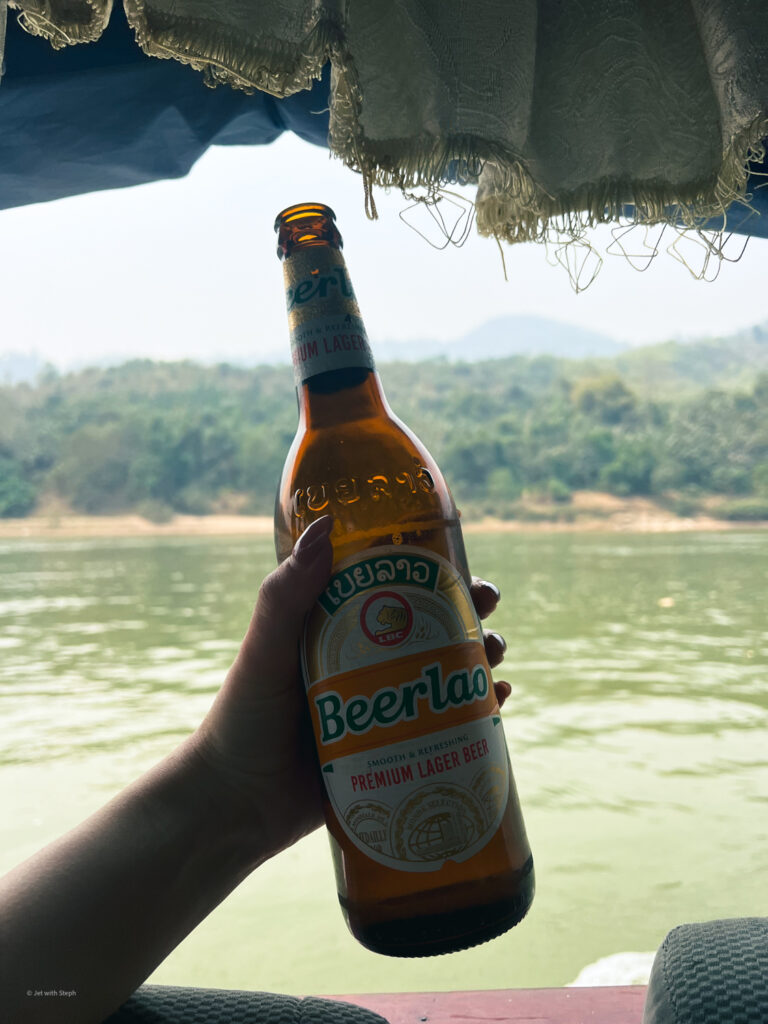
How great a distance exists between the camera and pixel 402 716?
26.0 inches

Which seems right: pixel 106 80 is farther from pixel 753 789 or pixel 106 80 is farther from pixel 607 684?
pixel 607 684

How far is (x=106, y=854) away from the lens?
2.16ft

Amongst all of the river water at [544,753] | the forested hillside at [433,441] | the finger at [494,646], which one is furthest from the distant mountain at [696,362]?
the finger at [494,646]

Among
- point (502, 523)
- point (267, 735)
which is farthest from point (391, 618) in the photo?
point (502, 523)

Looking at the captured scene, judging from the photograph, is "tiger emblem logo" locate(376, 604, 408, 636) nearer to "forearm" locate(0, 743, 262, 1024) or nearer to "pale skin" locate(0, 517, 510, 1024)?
"pale skin" locate(0, 517, 510, 1024)

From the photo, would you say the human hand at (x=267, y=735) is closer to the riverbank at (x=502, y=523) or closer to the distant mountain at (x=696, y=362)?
the riverbank at (x=502, y=523)

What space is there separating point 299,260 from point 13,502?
3031cm

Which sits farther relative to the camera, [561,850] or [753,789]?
[753,789]

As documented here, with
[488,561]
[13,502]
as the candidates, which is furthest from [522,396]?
[13,502]

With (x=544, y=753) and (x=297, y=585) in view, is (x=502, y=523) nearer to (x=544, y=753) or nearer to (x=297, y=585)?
(x=544, y=753)

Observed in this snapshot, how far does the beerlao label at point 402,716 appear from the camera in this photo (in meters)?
0.66

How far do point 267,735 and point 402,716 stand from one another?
8.0 inches

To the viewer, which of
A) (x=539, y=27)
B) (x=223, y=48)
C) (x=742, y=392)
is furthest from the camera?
(x=742, y=392)

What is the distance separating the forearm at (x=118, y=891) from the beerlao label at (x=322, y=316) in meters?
0.38
